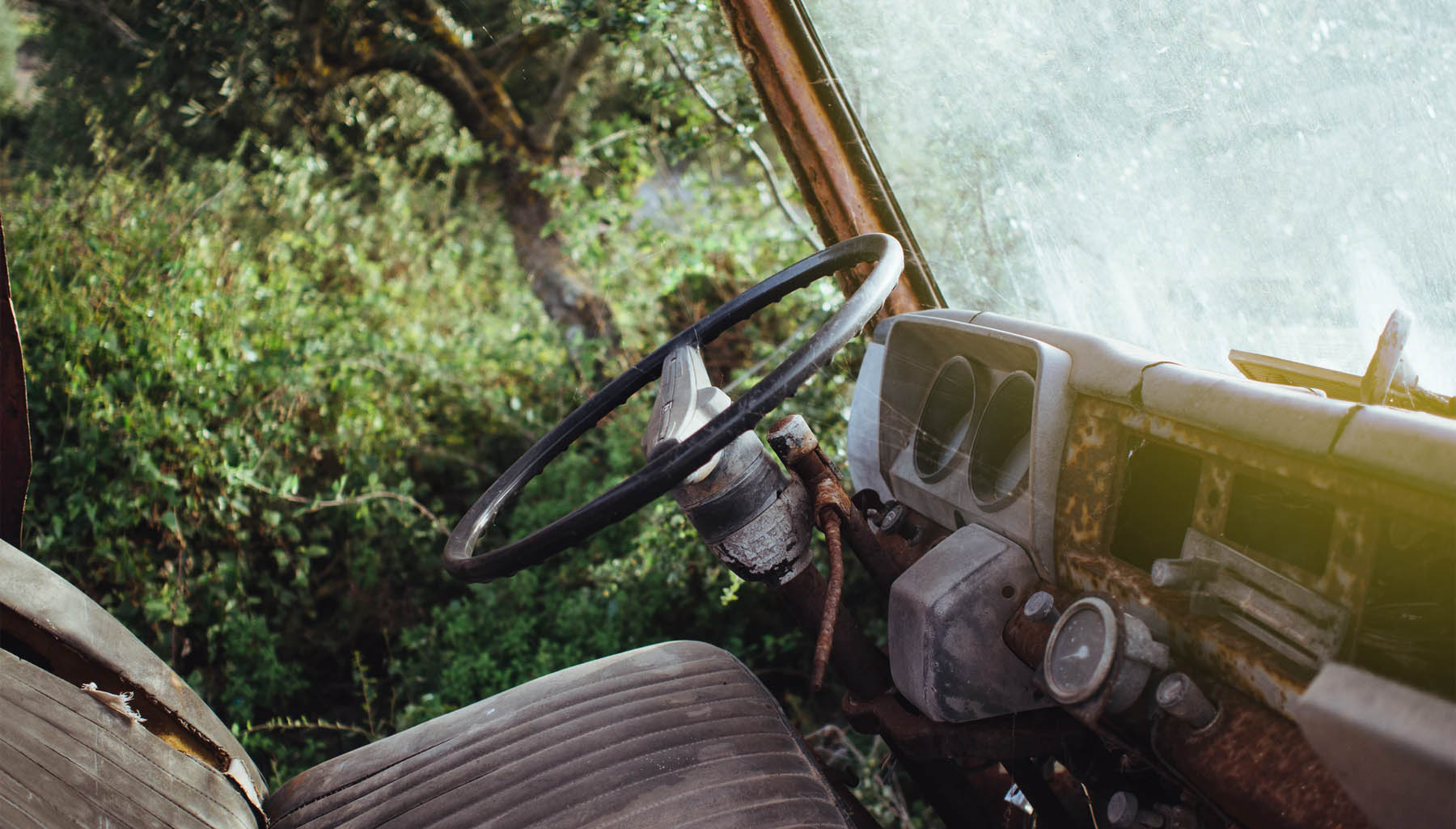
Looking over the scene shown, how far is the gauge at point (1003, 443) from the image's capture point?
54.5 inches

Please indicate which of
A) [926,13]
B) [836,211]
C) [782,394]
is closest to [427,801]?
[782,394]

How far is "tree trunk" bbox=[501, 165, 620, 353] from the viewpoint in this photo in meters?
5.08

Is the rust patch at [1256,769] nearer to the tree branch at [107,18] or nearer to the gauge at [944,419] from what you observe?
the gauge at [944,419]

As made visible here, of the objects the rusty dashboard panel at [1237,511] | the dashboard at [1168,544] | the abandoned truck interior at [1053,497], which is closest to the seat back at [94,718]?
the abandoned truck interior at [1053,497]

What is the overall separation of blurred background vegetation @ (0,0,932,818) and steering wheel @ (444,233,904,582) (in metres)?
0.65

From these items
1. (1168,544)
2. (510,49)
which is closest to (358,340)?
(510,49)

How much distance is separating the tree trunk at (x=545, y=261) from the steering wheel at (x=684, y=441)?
3193 mm

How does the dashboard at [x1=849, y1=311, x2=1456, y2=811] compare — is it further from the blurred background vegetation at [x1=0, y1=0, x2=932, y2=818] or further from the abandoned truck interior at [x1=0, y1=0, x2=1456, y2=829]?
the blurred background vegetation at [x1=0, y1=0, x2=932, y2=818]

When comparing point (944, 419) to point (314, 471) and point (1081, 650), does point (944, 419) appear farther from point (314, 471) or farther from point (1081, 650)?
point (314, 471)

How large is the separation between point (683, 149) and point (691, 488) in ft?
8.78

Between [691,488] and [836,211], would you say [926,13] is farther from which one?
[691,488]

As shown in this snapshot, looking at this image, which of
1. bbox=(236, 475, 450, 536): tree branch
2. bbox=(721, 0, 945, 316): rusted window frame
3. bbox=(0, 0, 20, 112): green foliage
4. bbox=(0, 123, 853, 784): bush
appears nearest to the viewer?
bbox=(721, 0, 945, 316): rusted window frame

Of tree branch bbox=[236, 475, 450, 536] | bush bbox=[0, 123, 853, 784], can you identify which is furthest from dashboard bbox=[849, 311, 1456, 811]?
tree branch bbox=[236, 475, 450, 536]

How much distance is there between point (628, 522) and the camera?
11.3 feet
